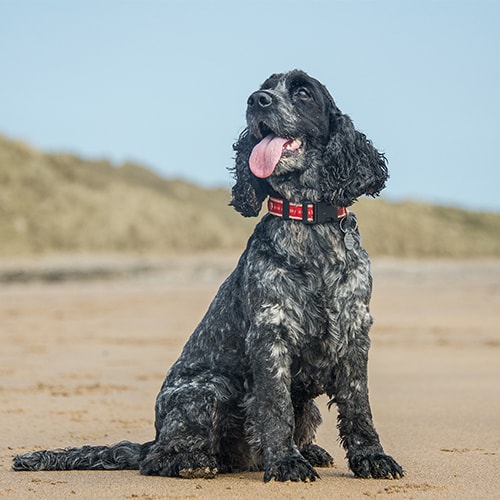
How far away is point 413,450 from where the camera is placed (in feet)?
23.4

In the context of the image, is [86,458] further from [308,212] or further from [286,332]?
[308,212]

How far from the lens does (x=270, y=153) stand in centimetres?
621

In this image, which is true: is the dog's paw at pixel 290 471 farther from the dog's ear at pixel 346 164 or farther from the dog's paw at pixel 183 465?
the dog's ear at pixel 346 164

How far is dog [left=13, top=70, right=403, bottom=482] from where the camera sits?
233 inches

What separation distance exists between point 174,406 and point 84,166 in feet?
145

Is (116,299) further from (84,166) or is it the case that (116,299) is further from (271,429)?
(84,166)

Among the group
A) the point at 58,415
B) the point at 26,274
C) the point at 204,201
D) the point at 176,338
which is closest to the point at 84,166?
the point at 204,201

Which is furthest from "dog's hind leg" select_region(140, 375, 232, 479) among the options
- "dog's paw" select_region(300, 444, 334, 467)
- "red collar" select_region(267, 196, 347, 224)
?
"red collar" select_region(267, 196, 347, 224)

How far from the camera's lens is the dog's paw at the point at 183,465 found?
19.7ft

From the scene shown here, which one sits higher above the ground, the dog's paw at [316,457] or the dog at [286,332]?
the dog at [286,332]

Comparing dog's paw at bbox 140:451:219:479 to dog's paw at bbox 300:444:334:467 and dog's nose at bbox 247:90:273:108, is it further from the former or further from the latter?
dog's nose at bbox 247:90:273:108

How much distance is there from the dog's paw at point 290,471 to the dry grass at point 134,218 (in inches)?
1192

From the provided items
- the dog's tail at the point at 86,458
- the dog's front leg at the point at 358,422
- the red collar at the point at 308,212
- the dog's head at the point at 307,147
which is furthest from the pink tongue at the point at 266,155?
the dog's tail at the point at 86,458

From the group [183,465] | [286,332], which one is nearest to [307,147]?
[286,332]
